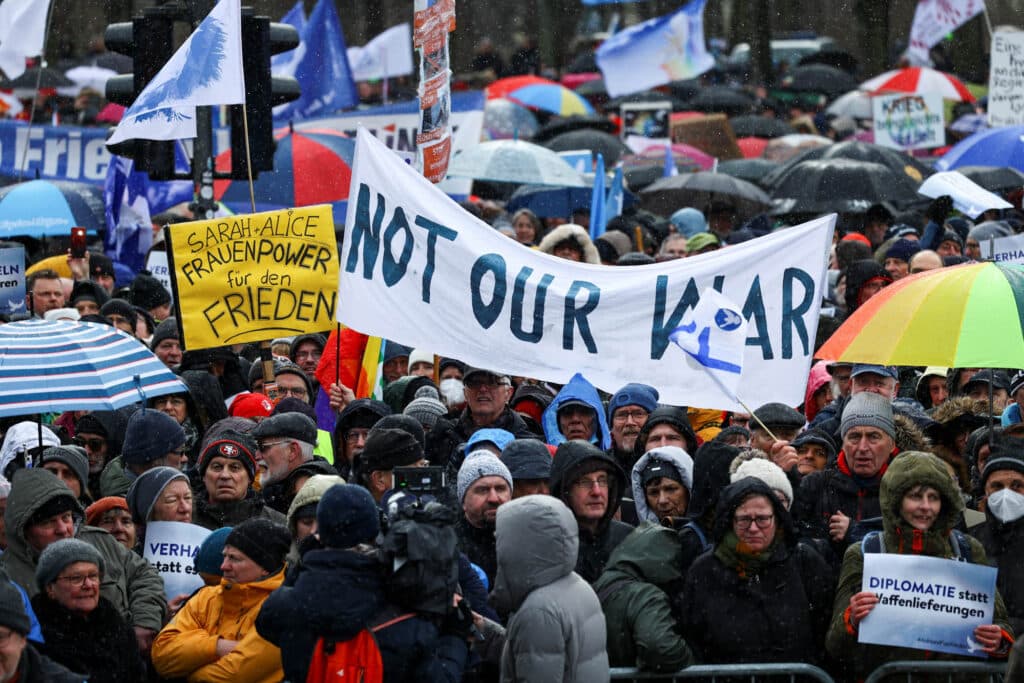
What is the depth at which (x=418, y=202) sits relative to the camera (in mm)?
7820

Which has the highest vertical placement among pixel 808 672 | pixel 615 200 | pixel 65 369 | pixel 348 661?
pixel 65 369

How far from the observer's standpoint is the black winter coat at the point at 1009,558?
6.20 metres

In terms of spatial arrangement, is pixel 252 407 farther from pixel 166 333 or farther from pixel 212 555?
pixel 212 555

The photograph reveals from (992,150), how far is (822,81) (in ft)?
53.3

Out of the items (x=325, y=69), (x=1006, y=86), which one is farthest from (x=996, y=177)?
(x=325, y=69)

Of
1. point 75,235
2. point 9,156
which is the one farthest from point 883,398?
point 9,156

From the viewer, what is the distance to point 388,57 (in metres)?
24.4

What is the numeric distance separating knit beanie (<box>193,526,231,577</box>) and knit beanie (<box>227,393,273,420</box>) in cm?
252

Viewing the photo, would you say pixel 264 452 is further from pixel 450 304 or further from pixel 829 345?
pixel 829 345

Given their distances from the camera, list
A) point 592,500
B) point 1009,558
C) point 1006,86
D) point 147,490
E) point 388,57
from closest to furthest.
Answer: point 1009,558, point 592,500, point 147,490, point 1006,86, point 388,57

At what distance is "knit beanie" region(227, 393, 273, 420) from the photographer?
8.61 meters

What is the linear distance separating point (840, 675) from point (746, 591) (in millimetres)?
539

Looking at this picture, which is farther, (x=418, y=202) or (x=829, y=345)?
(x=418, y=202)

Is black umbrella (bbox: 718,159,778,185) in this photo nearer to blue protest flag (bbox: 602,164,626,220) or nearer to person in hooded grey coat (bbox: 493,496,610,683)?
blue protest flag (bbox: 602,164,626,220)
